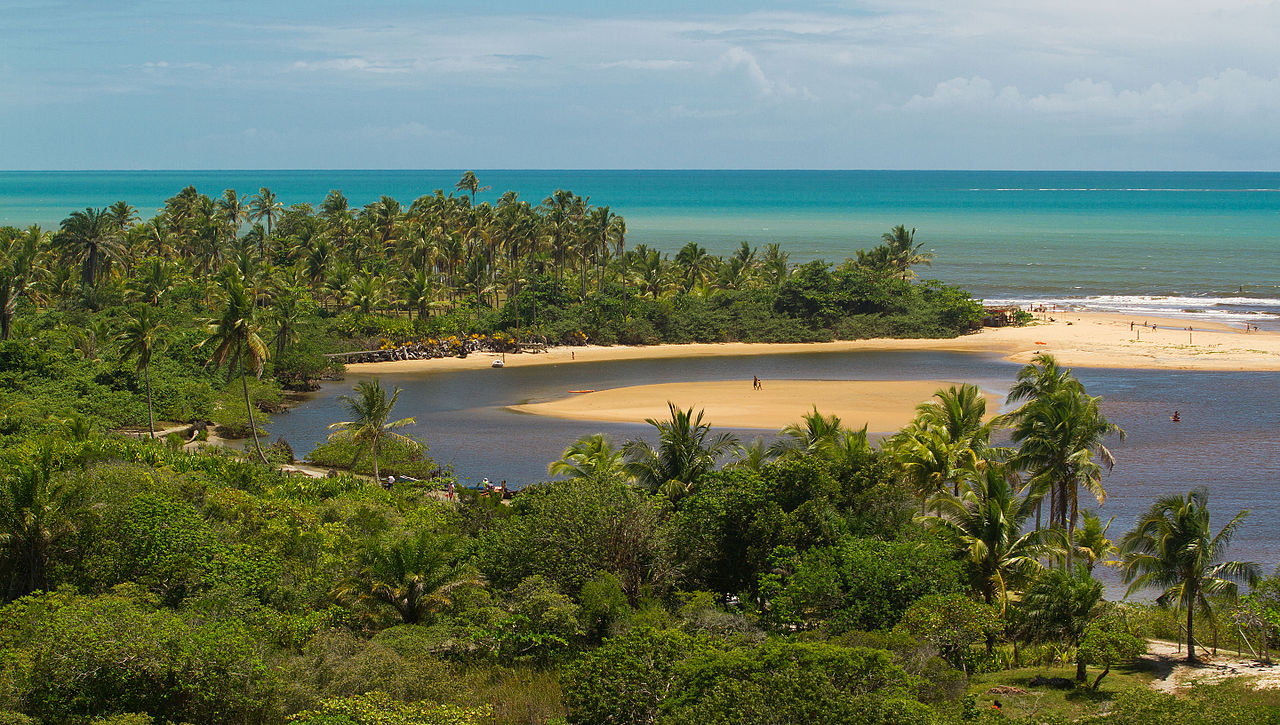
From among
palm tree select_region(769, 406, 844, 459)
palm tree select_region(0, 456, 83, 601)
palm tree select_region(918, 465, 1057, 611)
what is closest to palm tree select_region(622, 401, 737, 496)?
palm tree select_region(769, 406, 844, 459)

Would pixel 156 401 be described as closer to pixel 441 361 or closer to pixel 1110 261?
pixel 441 361

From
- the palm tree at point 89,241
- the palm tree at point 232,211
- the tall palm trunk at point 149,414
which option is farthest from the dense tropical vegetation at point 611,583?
the palm tree at point 232,211

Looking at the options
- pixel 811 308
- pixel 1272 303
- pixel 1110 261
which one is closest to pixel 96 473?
pixel 811 308

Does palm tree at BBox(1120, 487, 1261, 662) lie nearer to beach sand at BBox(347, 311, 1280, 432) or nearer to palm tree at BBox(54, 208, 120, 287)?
beach sand at BBox(347, 311, 1280, 432)

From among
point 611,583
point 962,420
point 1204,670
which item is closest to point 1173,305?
point 962,420

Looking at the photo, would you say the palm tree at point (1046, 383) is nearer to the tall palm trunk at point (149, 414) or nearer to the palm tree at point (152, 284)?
the tall palm trunk at point (149, 414)
